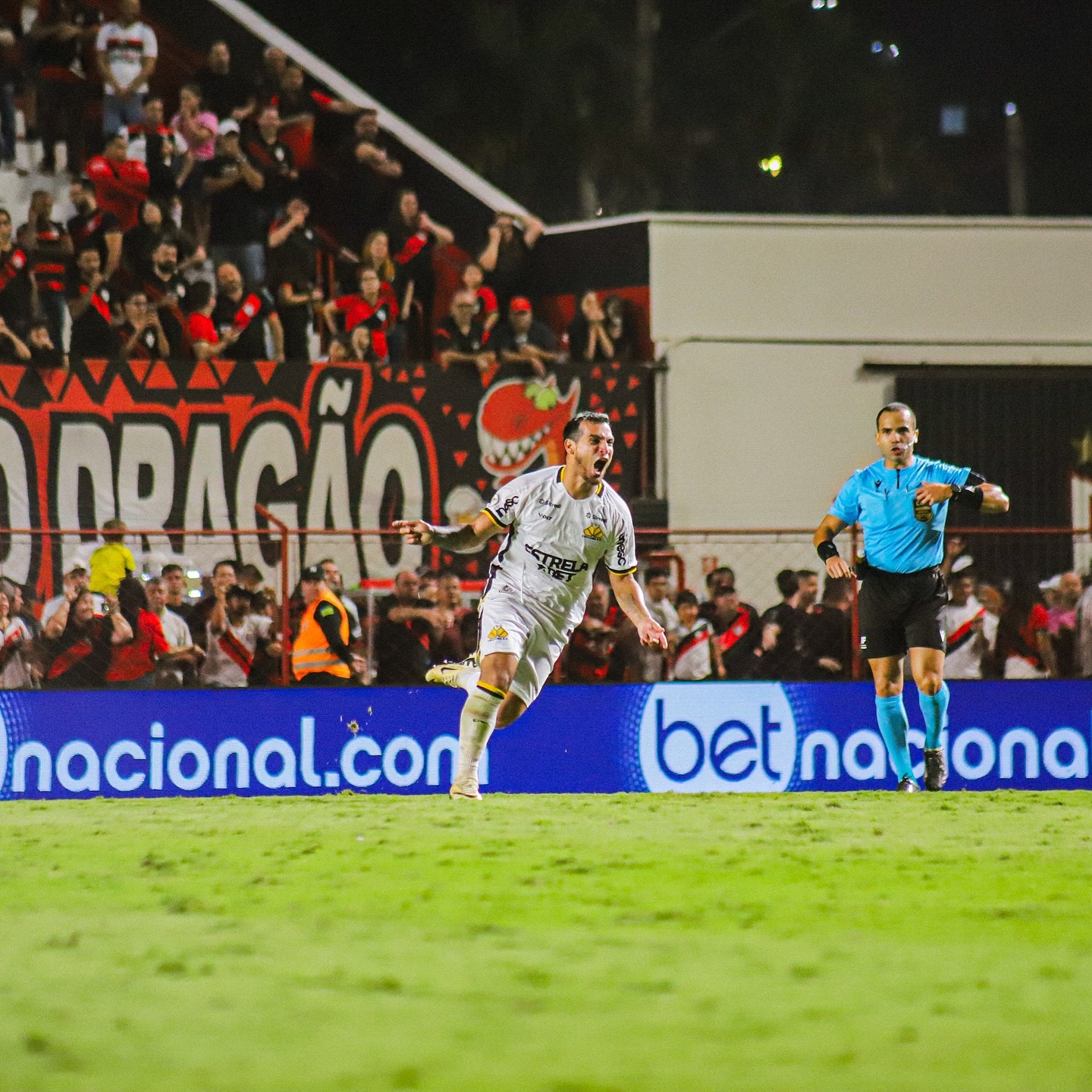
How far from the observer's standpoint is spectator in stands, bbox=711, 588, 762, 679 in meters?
14.1

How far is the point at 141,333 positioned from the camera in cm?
1633

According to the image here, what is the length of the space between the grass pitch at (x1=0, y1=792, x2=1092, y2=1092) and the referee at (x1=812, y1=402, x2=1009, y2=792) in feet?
7.15

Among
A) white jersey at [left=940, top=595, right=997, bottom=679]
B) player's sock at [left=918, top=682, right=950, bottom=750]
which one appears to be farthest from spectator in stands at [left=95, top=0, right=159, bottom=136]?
player's sock at [left=918, top=682, right=950, bottom=750]

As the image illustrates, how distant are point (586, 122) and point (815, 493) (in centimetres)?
1223

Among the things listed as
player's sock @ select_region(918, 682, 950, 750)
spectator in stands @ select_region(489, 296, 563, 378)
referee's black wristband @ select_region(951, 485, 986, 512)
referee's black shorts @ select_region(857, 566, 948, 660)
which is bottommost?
player's sock @ select_region(918, 682, 950, 750)

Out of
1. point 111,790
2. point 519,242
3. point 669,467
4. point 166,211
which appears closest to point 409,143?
point 519,242

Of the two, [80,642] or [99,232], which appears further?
[99,232]

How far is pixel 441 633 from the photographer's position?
13906 mm

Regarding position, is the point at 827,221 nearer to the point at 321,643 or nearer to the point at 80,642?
the point at 321,643

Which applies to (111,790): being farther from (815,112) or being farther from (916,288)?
(815,112)

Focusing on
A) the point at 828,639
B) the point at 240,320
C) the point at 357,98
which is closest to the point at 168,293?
the point at 240,320

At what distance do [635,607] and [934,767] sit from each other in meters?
2.61

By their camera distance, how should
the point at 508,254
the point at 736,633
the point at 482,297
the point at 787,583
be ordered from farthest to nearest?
the point at 508,254, the point at 482,297, the point at 787,583, the point at 736,633

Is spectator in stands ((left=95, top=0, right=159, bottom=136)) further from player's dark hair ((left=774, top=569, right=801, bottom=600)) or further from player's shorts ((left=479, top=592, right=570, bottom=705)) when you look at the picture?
player's shorts ((left=479, top=592, right=570, bottom=705))
